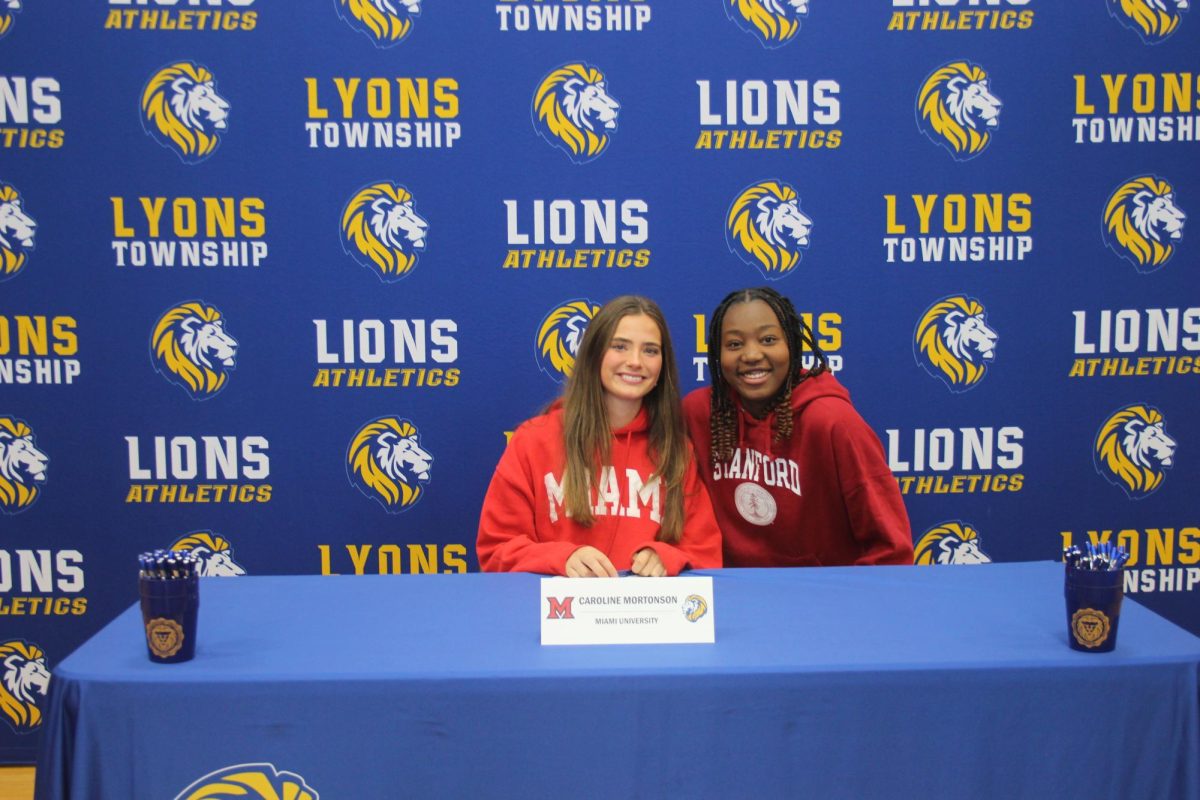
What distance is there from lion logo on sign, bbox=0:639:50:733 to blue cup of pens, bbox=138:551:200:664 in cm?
192

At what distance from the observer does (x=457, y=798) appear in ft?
4.25

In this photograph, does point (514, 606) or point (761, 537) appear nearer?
point (514, 606)

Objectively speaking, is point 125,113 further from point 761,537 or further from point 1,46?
point 761,537

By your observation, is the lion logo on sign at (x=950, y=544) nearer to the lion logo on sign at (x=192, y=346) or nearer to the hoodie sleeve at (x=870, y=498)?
the hoodie sleeve at (x=870, y=498)

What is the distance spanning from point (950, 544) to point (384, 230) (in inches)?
80.2

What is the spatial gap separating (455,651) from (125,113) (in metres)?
2.16

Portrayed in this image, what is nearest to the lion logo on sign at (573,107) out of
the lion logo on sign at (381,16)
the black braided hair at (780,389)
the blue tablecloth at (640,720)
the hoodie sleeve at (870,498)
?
the lion logo on sign at (381,16)

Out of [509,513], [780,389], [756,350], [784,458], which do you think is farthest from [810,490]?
[509,513]

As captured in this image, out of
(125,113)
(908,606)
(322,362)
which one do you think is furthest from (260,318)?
(908,606)

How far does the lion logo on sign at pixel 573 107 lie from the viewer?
8.84 ft

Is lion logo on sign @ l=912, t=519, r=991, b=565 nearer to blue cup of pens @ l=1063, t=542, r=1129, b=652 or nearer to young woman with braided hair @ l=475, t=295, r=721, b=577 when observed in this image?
young woman with braided hair @ l=475, t=295, r=721, b=577

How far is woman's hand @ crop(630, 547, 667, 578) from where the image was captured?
1.71 meters

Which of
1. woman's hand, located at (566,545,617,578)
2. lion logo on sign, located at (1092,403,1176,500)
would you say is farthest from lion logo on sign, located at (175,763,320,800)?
lion logo on sign, located at (1092,403,1176,500)

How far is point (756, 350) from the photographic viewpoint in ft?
7.06
